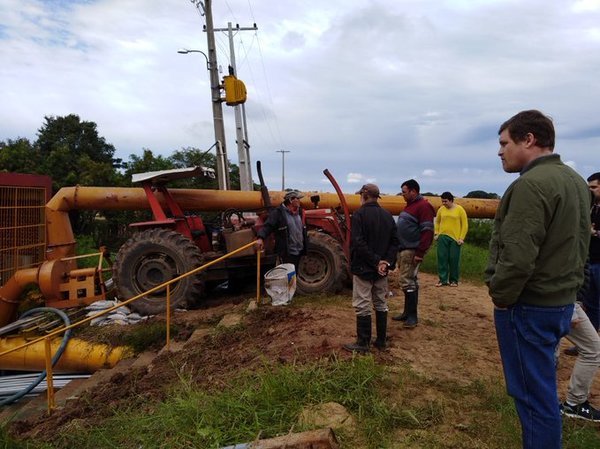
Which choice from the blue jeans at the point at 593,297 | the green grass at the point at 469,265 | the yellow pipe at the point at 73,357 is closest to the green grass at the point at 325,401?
the blue jeans at the point at 593,297

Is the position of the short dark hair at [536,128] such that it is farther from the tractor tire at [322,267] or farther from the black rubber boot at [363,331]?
the tractor tire at [322,267]

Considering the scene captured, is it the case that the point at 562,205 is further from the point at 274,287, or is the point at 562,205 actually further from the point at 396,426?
the point at 274,287

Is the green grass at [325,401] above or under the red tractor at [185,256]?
under

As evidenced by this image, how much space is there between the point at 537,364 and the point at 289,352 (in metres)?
2.56

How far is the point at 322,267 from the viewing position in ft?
26.8

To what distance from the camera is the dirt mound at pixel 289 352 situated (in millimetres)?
4531

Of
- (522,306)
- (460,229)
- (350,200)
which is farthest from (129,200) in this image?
(522,306)

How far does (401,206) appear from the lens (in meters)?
10.4

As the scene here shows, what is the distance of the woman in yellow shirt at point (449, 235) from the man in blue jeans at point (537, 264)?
6.77m

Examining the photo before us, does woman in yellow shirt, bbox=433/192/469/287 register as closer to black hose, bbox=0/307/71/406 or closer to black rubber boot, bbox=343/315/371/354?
black rubber boot, bbox=343/315/371/354

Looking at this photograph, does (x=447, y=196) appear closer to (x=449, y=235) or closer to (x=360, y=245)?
(x=449, y=235)

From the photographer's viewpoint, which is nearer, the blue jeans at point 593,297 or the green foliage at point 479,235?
the blue jeans at point 593,297

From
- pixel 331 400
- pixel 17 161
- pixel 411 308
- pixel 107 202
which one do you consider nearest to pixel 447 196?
pixel 411 308

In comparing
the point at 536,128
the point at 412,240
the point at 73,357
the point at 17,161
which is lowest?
the point at 73,357
